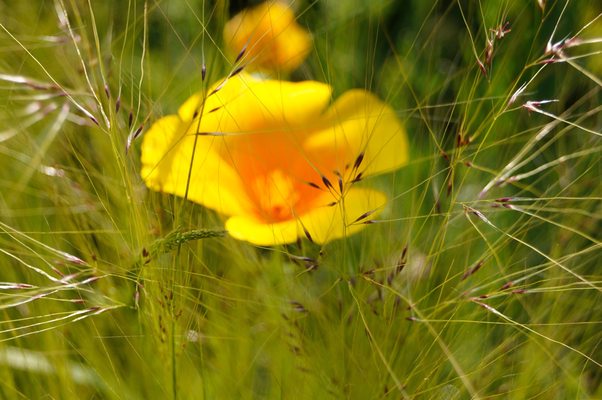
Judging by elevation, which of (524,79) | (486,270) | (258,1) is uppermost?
(258,1)

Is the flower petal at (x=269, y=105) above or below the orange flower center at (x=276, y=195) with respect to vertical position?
above

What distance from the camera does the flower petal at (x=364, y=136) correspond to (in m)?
0.39

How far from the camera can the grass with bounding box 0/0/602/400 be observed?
35 centimetres

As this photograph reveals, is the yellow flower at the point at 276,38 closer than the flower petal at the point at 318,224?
No

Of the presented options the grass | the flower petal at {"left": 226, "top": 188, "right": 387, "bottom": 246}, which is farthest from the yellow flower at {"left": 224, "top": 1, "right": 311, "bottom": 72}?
the flower petal at {"left": 226, "top": 188, "right": 387, "bottom": 246}

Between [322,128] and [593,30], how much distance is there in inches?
14.2

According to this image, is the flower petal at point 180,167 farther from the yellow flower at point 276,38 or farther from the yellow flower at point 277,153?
the yellow flower at point 276,38

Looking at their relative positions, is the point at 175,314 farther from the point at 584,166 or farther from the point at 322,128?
the point at 584,166

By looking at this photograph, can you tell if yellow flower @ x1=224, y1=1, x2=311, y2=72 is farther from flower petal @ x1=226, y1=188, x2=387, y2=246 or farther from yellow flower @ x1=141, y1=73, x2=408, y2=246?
flower petal @ x1=226, y1=188, x2=387, y2=246

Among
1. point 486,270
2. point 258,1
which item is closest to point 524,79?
point 486,270

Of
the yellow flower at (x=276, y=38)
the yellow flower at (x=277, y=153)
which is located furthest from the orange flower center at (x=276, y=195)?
the yellow flower at (x=276, y=38)

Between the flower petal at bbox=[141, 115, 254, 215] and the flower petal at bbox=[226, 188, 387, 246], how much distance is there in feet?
0.08

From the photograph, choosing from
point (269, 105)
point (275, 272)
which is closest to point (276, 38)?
point (269, 105)

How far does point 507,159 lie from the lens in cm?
47
